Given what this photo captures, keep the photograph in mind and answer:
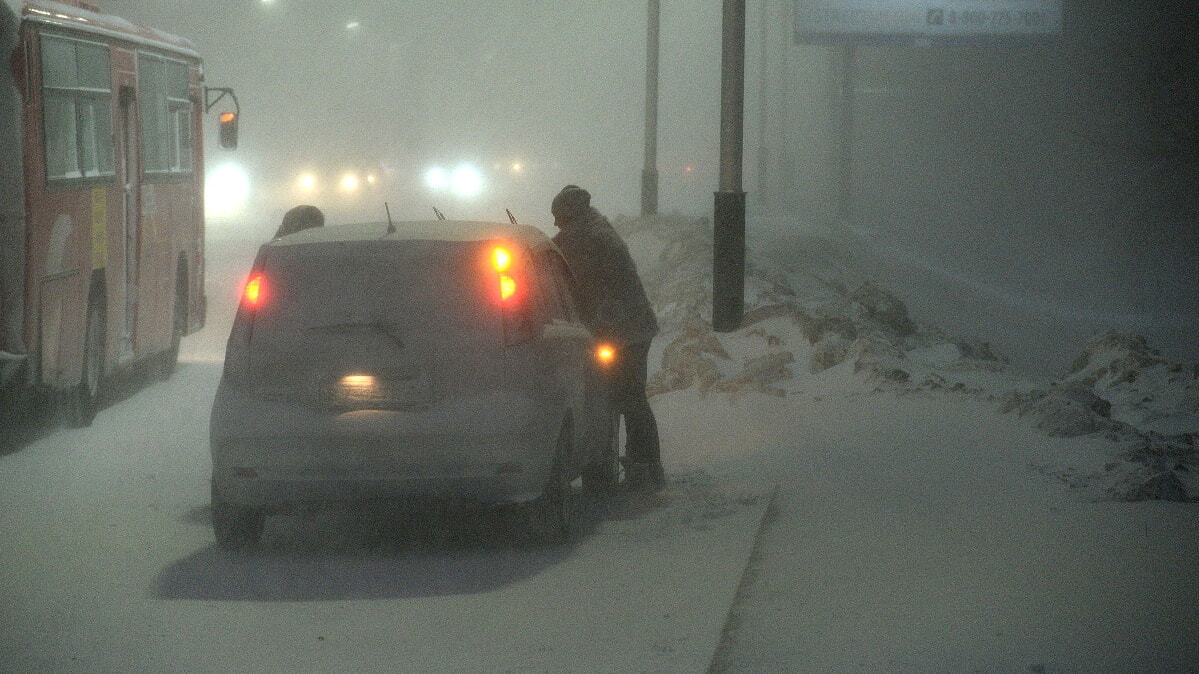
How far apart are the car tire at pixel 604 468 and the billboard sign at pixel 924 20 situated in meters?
27.1

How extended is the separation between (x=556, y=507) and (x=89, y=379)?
238 inches

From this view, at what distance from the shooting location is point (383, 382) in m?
8.27

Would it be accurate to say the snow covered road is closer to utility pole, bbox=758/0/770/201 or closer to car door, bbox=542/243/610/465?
car door, bbox=542/243/610/465

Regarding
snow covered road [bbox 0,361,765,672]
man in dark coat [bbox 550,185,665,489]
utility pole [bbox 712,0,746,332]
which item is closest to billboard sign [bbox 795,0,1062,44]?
utility pole [bbox 712,0,746,332]

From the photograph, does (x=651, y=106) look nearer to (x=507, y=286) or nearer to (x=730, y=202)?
(x=730, y=202)

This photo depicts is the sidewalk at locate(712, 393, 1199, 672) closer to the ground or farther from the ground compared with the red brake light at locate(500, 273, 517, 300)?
closer to the ground

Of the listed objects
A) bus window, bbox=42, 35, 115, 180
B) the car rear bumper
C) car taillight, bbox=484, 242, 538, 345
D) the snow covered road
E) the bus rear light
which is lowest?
the snow covered road

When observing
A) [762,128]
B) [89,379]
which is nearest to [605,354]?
[89,379]

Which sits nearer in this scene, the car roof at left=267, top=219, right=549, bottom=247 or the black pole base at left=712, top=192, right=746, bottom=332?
the car roof at left=267, top=219, right=549, bottom=247

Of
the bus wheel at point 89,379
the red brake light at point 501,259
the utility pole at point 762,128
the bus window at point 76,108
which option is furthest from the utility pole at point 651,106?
the utility pole at point 762,128

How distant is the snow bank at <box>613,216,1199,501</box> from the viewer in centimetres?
1033

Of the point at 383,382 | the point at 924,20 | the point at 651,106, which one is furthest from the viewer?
the point at 924,20

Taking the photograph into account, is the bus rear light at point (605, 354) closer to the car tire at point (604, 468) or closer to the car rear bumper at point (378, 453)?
the car tire at point (604, 468)

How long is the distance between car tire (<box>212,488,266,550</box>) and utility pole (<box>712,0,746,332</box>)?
8.56m
